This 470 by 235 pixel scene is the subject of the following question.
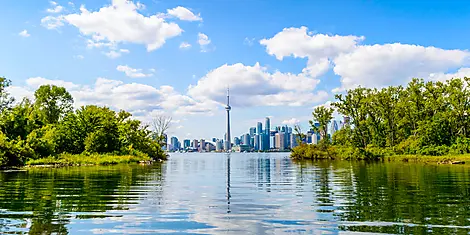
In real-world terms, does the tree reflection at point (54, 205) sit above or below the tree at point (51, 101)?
below

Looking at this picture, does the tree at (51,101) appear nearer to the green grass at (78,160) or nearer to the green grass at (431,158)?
the green grass at (78,160)

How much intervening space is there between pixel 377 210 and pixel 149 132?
80.9 meters

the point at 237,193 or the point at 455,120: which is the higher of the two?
the point at 455,120

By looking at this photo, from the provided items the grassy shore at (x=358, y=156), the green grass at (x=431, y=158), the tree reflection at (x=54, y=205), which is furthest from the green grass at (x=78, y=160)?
the green grass at (x=431, y=158)

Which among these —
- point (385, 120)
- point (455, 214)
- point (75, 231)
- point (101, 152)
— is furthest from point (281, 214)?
point (385, 120)

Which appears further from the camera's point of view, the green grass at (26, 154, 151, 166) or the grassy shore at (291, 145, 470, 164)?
the grassy shore at (291, 145, 470, 164)

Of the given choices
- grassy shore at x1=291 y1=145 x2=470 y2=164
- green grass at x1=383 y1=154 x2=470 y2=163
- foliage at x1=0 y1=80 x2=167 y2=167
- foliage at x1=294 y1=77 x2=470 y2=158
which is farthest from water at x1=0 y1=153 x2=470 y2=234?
foliage at x1=294 y1=77 x2=470 y2=158

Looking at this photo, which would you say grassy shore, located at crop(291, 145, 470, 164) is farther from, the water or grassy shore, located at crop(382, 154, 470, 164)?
the water

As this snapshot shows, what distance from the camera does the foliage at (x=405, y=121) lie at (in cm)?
8312

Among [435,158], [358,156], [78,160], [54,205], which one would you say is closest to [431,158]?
[435,158]

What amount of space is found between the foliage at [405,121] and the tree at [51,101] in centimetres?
6545

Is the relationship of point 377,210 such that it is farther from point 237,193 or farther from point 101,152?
point 101,152

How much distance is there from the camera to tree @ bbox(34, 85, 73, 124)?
317 feet

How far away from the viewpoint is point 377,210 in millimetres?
15461
